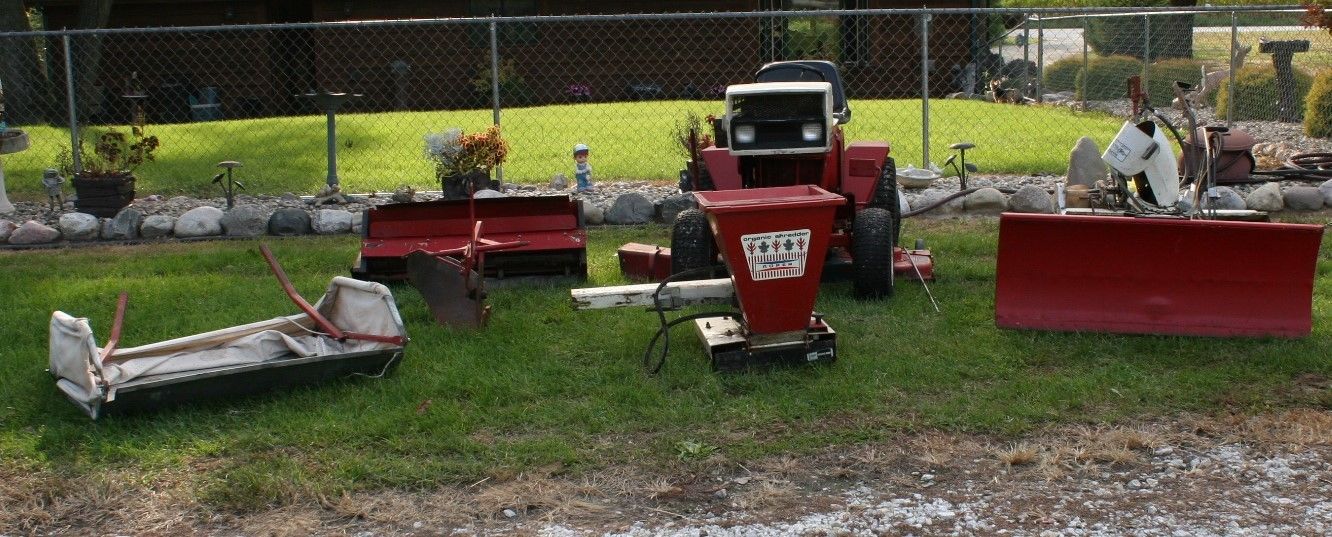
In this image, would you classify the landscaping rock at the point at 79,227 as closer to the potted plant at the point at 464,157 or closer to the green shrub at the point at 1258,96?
the potted plant at the point at 464,157

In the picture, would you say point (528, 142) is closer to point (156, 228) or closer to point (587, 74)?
point (156, 228)

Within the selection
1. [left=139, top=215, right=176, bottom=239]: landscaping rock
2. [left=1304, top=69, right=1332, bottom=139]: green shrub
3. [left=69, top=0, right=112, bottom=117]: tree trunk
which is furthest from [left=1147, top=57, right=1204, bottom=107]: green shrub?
[left=69, top=0, right=112, bottom=117]: tree trunk

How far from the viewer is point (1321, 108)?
14656mm

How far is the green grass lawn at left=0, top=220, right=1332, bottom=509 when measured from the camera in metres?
5.12

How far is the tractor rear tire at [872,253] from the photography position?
7027 mm

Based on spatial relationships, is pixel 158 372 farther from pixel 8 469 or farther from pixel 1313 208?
pixel 1313 208

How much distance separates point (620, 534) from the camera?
4.47m

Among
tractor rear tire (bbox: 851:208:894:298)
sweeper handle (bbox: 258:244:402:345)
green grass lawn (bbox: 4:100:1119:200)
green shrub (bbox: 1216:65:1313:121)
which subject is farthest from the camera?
green shrub (bbox: 1216:65:1313:121)

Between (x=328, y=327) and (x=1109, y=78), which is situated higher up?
(x=1109, y=78)

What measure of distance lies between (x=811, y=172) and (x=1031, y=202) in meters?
3.99

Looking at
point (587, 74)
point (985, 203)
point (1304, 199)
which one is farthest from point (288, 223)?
point (587, 74)

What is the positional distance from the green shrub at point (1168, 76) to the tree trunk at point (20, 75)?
51.3 feet

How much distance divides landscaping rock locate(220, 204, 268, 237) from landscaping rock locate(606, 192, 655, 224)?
9.10 ft

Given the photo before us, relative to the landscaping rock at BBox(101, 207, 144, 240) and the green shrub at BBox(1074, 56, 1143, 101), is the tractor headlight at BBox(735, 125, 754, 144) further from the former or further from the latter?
the green shrub at BBox(1074, 56, 1143, 101)
